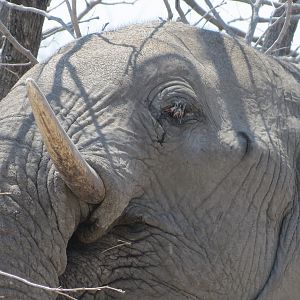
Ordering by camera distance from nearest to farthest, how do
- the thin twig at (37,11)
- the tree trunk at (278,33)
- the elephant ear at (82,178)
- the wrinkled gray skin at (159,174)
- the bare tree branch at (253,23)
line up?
1. the elephant ear at (82,178)
2. the wrinkled gray skin at (159,174)
3. the thin twig at (37,11)
4. the bare tree branch at (253,23)
5. the tree trunk at (278,33)

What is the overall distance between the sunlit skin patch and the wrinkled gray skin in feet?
0.04

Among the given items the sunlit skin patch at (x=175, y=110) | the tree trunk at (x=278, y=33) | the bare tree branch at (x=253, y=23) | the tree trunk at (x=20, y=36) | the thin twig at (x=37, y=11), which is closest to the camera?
the sunlit skin patch at (x=175, y=110)

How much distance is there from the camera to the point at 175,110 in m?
4.47

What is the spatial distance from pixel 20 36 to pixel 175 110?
2.20m

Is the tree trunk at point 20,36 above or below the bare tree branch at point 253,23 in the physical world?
below

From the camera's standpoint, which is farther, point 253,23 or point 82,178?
point 253,23

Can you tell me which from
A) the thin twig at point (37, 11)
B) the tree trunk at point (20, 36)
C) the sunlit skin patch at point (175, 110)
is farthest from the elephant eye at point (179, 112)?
the tree trunk at point (20, 36)

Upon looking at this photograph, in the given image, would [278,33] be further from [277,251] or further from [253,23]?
[277,251]

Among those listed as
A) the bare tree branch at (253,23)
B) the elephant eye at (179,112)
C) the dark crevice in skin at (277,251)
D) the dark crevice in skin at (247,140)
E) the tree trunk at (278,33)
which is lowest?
the tree trunk at (278,33)

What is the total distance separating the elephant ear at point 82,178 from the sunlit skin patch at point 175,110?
349 mm

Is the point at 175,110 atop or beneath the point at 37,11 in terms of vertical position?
atop

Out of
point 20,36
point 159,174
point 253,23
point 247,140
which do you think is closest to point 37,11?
point 20,36

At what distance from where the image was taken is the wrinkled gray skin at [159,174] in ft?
13.4

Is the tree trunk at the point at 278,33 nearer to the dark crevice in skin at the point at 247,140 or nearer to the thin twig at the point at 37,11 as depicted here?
the thin twig at the point at 37,11
